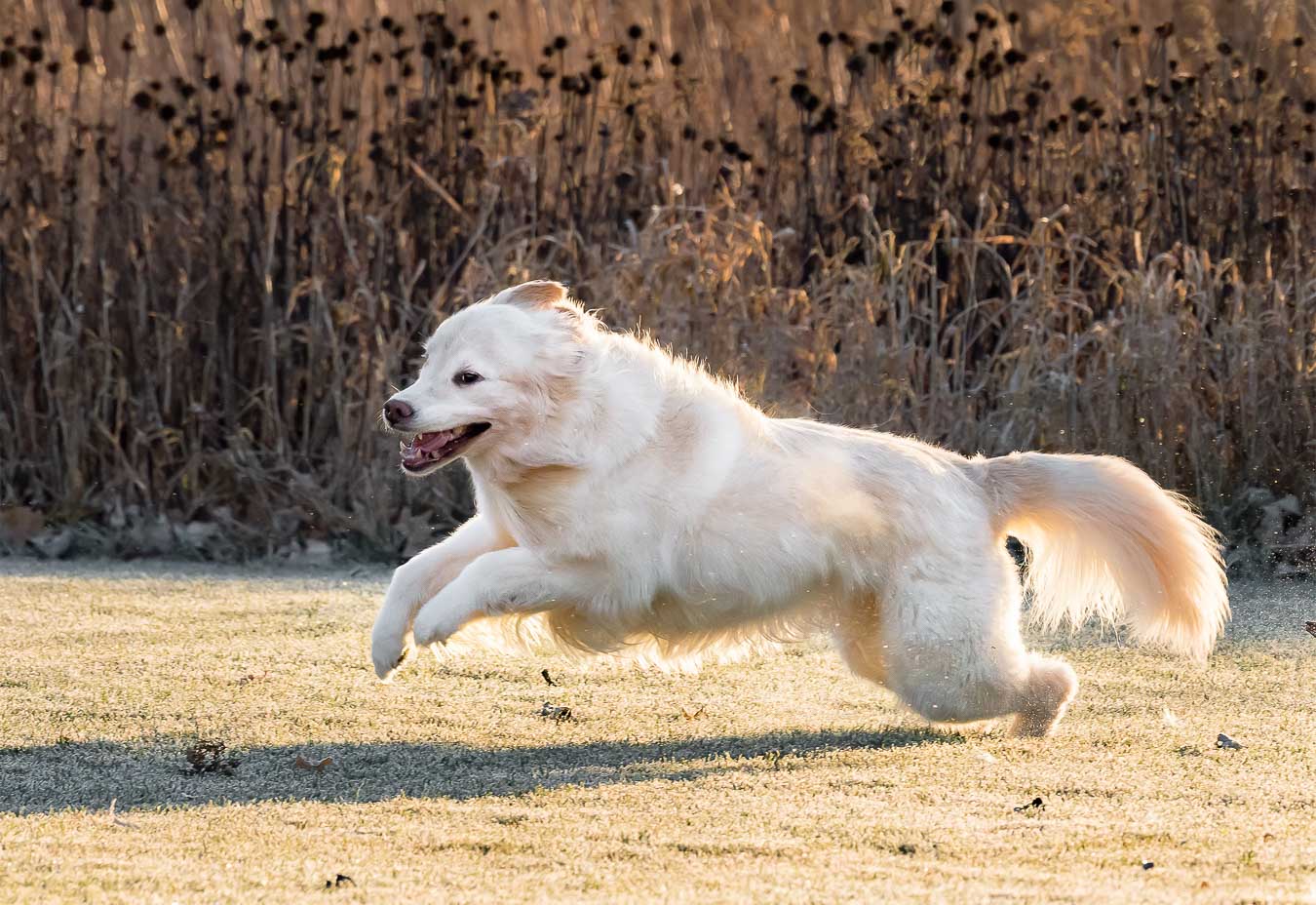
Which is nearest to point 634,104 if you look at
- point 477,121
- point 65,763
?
point 477,121

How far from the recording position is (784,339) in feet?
25.5

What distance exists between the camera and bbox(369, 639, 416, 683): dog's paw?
175 inches

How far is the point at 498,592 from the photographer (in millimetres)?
4277

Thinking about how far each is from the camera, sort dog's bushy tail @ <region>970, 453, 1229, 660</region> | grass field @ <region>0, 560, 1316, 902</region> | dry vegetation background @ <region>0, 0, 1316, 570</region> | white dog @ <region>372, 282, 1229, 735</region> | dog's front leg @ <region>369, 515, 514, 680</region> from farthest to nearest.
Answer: dry vegetation background @ <region>0, 0, 1316, 570</region> → dog's bushy tail @ <region>970, 453, 1229, 660</region> → dog's front leg @ <region>369, 515, 514, 680</region> → white dog @ <region>372, 282, 1229, 735</region> → grass field @ <region>0, 560, 1316, 902</region>

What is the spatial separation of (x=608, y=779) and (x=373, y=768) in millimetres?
534

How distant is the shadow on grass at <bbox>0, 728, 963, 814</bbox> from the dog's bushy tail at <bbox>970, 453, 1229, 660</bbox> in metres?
0.66

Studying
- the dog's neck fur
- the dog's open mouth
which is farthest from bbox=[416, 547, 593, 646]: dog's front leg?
the dog's open mouth

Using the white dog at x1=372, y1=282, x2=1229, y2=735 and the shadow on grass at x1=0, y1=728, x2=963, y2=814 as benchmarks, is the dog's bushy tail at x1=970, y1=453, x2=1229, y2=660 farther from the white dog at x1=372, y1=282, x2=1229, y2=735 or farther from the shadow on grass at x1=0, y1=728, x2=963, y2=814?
the shadow on grass at x1=0, y1=728, x2=963, y2=814

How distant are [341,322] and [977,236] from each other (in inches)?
112

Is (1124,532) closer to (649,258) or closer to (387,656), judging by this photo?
(387,656)

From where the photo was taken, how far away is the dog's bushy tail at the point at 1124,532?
4.73 m

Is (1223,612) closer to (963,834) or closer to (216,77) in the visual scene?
(963,834)

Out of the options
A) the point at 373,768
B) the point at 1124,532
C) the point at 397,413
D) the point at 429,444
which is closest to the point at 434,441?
the point at 429,444

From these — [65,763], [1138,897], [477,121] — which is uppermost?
[477,121]
